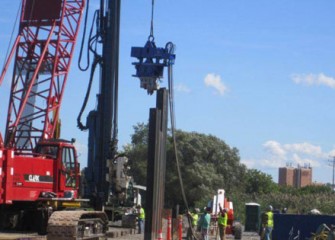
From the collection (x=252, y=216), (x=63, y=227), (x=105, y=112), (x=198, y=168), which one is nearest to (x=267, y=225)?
(x=105, y=112)

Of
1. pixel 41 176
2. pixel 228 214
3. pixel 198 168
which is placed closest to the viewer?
pixel 41 176

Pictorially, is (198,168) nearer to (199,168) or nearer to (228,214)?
(199,168)

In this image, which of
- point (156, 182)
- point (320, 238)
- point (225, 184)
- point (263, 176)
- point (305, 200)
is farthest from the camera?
point (263, 176)

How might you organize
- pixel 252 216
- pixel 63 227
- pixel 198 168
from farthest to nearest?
1. pixel 198 168
2. pixel 252 216
3. pixel 63 227

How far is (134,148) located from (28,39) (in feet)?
138

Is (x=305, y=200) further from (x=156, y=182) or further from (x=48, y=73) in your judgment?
(x=156, y=182)

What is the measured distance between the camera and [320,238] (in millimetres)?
26203

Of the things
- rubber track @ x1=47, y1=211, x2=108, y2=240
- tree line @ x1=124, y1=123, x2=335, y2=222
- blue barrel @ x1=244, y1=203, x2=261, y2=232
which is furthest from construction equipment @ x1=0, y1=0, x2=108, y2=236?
tree line @ x1=124, y1=123, x2=335, y2=222

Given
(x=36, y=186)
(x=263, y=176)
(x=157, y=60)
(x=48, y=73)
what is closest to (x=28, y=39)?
(x=48, y=73)

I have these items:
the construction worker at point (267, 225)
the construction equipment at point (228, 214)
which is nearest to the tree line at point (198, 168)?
the construction equipment at point (228, 214)

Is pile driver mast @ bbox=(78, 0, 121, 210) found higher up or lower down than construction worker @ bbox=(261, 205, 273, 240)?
higher up

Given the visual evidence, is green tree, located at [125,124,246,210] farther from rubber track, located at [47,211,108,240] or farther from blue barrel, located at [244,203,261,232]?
rubber track, located at [47,211,108,240]

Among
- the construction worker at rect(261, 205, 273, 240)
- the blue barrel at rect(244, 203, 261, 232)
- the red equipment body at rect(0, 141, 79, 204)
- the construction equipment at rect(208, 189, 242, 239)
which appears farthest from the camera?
the blue barrel at rect(244, 203, 261, 232)

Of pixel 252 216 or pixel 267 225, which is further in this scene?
pixel 252 216
